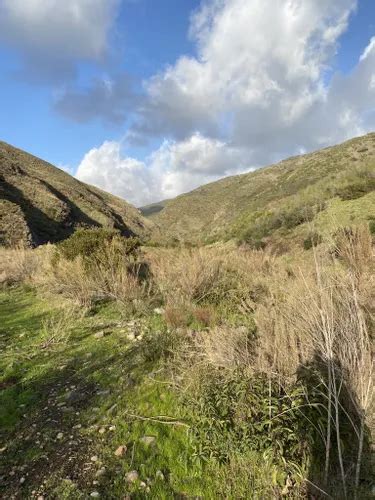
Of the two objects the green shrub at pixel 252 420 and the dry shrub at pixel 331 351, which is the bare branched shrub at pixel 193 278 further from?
the green shrub at pixel 252 420

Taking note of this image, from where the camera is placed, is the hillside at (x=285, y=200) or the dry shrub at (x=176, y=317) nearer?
the dry shrub at (x=176, y=317)

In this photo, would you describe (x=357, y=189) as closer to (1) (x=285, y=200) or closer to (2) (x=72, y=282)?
(1) (x=285, y=200)

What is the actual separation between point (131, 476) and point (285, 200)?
23.9 meters

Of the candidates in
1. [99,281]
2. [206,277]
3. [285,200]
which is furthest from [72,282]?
[285,200]

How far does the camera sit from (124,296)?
734 centimetres

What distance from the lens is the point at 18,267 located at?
12172 mm

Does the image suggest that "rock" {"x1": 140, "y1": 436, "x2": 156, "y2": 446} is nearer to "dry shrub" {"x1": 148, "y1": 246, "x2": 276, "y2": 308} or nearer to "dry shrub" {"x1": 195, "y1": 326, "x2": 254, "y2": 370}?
"dry shrub" {"x1": 195, "y1": 326, "x2": 254, "y2": 370}

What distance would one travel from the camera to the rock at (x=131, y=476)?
250 cm

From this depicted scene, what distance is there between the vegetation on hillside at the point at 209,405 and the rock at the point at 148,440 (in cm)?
1

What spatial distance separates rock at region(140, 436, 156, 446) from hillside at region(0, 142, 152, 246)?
23985 mm

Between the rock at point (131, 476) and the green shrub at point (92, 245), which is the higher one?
the green shrub at point (92, 245)

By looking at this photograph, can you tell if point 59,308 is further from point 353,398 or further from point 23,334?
point 353,398

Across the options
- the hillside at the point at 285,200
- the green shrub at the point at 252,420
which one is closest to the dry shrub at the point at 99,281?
the hillside at the point at 285,200

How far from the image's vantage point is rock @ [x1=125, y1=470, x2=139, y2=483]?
250 cm
